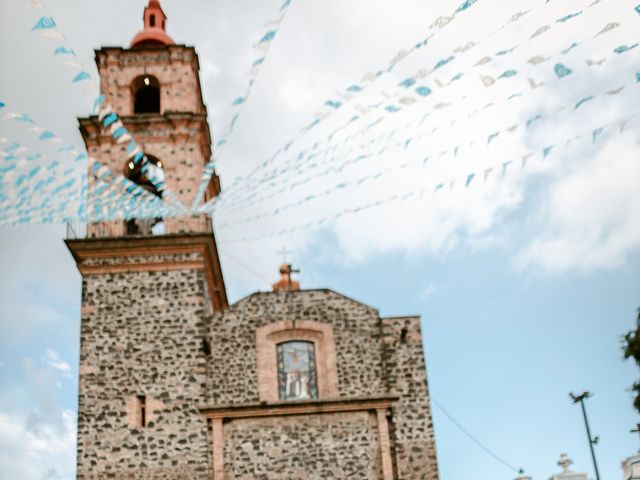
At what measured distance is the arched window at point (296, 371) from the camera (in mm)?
18688

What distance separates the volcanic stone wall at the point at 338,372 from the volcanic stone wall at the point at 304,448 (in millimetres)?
20

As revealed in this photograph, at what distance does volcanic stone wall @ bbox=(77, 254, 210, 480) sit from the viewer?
693 inches

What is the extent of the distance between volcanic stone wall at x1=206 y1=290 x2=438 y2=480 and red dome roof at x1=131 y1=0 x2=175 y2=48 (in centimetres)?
781

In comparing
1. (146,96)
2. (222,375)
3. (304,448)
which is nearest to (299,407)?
(304,448)

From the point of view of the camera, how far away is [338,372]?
61.6ft

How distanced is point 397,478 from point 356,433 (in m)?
1.21

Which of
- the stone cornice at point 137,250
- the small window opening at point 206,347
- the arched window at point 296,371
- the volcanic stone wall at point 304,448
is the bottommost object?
the volcanic stone wall at point 304,448

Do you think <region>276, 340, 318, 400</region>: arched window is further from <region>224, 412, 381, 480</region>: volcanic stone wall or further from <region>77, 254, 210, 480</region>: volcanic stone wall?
<region>77, 254, 210, 480</region>: volcanic stone wall

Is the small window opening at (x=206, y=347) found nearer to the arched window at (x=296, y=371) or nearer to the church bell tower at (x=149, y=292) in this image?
the church bell tower at (x=149, y=292)

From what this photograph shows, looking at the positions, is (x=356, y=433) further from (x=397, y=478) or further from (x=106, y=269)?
(x=106, y=269)

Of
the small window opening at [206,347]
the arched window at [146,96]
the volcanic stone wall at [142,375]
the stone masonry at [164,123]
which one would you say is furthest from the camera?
the arched window at [146,96]

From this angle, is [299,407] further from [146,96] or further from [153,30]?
[153,30]

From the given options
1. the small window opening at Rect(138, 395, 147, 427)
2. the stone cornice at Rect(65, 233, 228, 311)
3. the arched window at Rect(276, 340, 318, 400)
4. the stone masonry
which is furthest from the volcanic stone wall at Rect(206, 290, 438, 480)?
the stone masonry

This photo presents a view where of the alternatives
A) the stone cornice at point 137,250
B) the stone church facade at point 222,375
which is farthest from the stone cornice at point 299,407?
the stone cornice at point 137,250
